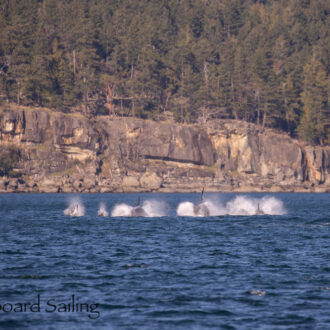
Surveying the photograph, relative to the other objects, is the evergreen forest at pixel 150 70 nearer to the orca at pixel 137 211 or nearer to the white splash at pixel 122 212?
the white splash at pixel 122 212

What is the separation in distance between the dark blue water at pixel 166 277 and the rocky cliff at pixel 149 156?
2859 inches

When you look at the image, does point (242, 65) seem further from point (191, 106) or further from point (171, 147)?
point (171, 147)

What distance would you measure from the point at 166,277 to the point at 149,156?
10003 cm

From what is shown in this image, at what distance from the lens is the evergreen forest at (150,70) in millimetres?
135250

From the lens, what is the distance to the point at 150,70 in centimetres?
14250

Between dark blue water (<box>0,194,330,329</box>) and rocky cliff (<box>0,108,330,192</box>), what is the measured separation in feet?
238

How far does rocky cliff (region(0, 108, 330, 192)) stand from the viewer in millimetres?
119688

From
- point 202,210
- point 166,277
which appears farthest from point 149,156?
point 166,277

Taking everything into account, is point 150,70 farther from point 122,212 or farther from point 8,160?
point 122,212

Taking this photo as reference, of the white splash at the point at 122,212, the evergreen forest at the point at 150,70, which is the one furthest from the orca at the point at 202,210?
the evergreen forest at the point at 150,70

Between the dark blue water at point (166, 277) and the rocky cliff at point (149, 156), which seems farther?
the rocky cliff at point (149, 156)

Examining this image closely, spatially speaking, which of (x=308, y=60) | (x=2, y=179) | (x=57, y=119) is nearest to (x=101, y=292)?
→ (x=2, y=179)

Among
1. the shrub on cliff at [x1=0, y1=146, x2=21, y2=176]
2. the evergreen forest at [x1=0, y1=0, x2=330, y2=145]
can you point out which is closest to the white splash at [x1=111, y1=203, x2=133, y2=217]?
the shrub on cliff at [x1=0, y1=146, x2=21, y2=176]

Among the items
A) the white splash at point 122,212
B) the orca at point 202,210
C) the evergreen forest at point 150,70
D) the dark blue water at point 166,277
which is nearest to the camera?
the dark blue water at point 166,277
